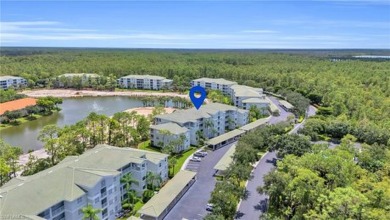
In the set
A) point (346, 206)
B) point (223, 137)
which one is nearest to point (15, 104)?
point (223, 137)

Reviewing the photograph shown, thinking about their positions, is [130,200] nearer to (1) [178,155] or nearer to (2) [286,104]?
(1) [178,155]

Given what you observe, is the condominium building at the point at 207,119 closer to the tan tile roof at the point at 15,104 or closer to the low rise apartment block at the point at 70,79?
the tan tile roof at the point at 15,104

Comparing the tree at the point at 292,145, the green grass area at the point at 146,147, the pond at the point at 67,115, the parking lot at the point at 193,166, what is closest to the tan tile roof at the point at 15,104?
the pond at the point at 67,115

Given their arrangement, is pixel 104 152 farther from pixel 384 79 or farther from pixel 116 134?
pixel 384 79

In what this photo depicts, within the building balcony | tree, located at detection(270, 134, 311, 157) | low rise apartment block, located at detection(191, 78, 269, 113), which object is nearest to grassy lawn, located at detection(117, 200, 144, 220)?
the building balcony

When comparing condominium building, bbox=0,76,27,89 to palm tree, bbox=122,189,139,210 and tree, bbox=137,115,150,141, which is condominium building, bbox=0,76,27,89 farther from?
palm tree, bbox=122,189,139,210
